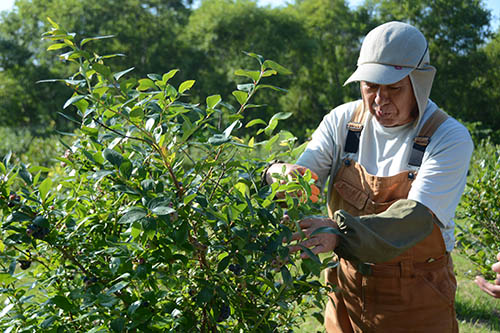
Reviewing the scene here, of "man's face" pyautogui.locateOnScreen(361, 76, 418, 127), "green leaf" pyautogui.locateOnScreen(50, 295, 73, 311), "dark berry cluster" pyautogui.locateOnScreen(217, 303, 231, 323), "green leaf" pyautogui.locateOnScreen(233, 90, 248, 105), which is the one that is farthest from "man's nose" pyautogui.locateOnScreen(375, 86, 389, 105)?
"green leaf" pyautogui.locateOnScreen(50, 295, 73, 311)

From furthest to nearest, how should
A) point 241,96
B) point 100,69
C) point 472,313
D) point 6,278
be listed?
point 472,313 → point 241,96 → point 6,278 → point 100,69

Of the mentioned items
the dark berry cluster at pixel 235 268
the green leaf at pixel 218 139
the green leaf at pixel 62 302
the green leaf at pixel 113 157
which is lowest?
the green leaf at pixel 62 302

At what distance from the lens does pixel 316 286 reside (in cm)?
Result: 169

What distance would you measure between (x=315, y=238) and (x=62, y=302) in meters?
0.80

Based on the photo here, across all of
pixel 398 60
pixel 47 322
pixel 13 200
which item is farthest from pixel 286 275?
pixel 398 60

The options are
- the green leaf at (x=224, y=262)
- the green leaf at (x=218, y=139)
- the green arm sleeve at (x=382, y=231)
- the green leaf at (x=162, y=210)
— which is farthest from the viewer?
the green arm sleeve at (x=382, y=231)

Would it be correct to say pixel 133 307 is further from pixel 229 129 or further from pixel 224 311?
pixel 229 129

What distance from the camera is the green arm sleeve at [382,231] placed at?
1770 mm

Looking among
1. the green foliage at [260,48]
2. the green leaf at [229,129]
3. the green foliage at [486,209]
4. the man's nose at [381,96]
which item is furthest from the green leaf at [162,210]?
the green foliage at [260,48]

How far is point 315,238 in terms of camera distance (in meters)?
1.70

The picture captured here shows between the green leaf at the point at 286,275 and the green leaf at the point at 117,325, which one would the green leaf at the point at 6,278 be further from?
the green leaf at the point at 286,275

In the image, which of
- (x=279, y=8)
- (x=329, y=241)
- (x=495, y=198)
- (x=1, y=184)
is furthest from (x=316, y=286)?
(x=279, y=8)

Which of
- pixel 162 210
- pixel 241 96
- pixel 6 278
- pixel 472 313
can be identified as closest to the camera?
pixel 162 210

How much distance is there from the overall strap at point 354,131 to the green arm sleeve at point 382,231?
20.4 inches
